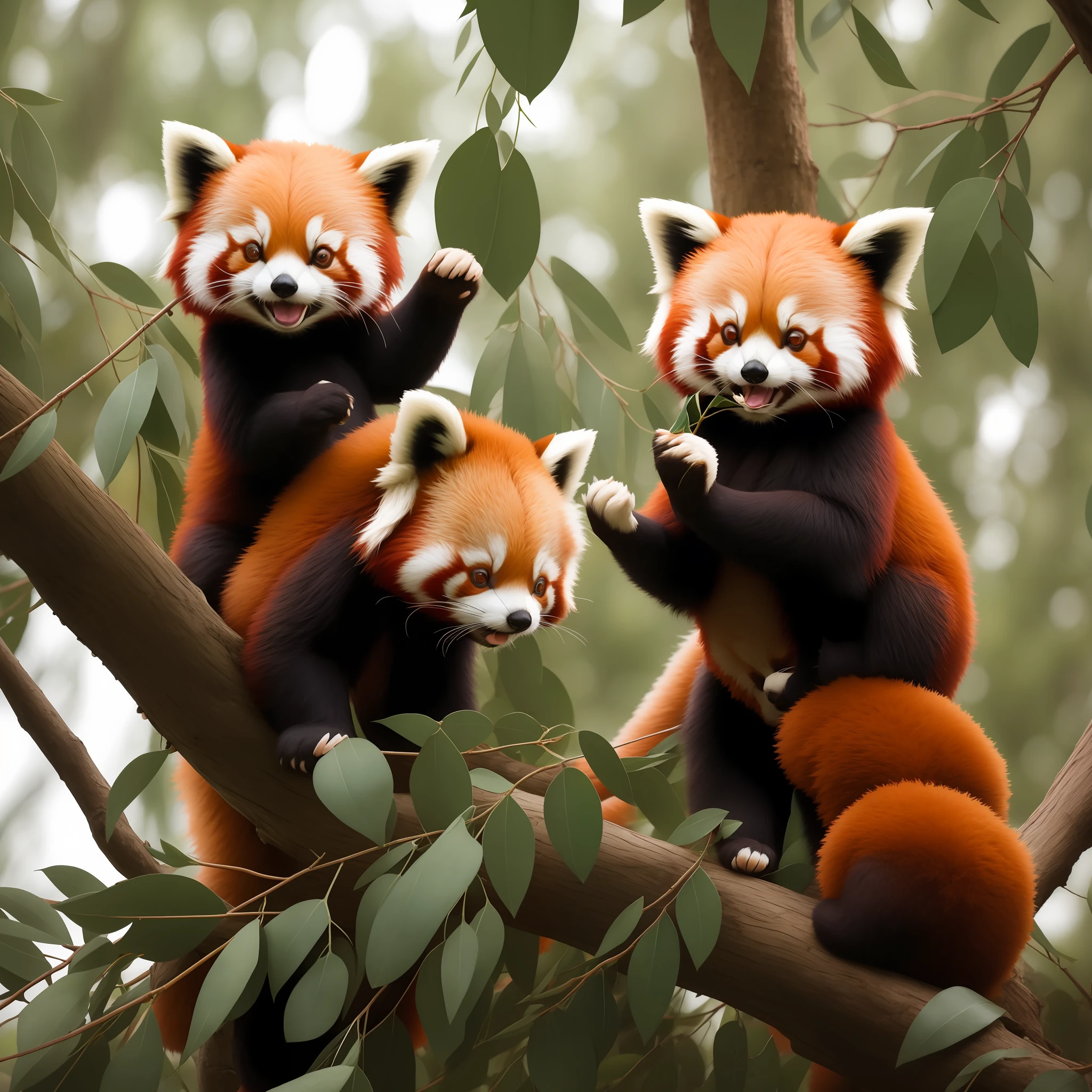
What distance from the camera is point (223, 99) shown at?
2447 millimetres

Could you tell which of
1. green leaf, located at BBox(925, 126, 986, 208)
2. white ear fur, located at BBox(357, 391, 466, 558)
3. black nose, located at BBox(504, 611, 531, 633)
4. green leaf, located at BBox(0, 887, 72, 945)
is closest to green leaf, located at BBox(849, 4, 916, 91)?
green leaf, located at BBox(925, 126, 986, 208)

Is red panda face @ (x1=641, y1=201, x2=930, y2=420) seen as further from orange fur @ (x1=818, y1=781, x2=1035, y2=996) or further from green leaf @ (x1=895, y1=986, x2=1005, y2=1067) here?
green leaf @ (x1=895, y1=986, x2=1005, y2=1067)

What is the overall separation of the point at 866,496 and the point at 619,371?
5.43 feet

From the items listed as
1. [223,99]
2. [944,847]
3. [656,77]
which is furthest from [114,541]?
[656,77]

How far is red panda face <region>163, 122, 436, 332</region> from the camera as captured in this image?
110cm

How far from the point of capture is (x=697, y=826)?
3.61 ft

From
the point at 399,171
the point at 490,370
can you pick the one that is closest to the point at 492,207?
the point at 399,171

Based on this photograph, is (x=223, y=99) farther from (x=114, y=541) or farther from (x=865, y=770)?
(x=865, y=770)

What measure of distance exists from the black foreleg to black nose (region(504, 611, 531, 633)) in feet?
1.05

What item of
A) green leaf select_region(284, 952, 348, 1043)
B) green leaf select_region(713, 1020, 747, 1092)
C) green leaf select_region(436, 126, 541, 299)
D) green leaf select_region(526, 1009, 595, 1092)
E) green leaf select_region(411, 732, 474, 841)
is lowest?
green leaf select_region(713, 1020, 747, 1092)

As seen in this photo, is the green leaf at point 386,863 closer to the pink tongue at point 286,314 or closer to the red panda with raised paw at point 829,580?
the red panda with raised paw at point 829,580

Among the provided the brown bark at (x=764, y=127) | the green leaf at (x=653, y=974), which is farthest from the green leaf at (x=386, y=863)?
the brown bark at (x=764, y=127)

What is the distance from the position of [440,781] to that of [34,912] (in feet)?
1.68

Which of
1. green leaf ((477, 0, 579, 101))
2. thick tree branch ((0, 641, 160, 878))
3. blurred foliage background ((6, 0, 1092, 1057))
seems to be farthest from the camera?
blurred foliage background ((6, 0, 1092, 1057))
